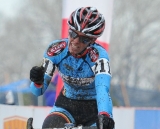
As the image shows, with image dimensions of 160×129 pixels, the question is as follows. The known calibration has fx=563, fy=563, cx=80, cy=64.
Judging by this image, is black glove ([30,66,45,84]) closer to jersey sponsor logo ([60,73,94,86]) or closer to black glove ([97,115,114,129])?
jersey sponsor logo ([60,73,94,86])

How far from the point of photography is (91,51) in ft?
21.3

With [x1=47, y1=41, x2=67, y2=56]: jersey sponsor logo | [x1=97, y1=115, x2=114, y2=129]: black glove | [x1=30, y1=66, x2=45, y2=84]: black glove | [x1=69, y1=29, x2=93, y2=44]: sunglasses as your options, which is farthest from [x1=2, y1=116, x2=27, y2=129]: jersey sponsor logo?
[x1=97, y1=115, x2=114, y2=129]: black glove

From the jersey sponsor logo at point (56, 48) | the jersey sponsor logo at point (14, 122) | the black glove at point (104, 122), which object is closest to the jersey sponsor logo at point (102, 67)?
the jersey sponsor logo at point (56, 48)

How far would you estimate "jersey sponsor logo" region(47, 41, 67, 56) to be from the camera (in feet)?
21.2

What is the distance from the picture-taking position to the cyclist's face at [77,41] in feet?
20.0

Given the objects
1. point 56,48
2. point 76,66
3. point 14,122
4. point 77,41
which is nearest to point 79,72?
point 76,66

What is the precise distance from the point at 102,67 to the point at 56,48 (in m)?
0.61

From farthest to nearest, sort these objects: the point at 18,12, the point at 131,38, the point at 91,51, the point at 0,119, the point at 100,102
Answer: the point at 18,12 → the point at 131,38 → the point at 0,119 → the point at 91,51 → the point at 100,102

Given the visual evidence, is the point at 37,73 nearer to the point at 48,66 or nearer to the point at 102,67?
the point at 48,66

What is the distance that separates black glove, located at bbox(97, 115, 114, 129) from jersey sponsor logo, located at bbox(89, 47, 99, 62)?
3.47ft

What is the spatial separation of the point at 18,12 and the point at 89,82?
2000 inches

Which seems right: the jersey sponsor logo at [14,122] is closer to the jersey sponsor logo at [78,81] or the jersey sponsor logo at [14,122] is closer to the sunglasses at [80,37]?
the jersey sponsor logo at [78,81]

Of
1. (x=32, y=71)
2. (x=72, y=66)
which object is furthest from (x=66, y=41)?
(x=32, y=71)

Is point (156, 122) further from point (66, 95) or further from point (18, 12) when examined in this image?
point (18, 12)
